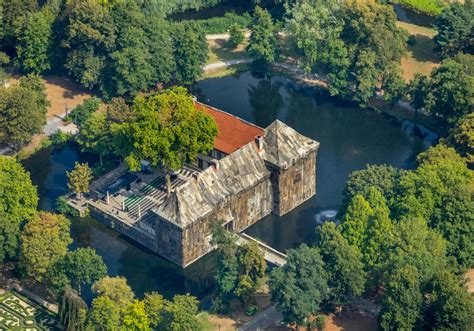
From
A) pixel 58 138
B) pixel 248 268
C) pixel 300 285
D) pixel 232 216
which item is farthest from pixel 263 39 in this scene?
pixel 300 285

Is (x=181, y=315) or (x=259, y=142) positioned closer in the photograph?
(x=181, y=315)

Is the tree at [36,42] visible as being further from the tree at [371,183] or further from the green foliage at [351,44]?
the tree at [371,183]

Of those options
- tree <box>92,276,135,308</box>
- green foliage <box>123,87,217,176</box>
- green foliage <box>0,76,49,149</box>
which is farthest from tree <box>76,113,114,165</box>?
tree <box>92,276,135,308</box>

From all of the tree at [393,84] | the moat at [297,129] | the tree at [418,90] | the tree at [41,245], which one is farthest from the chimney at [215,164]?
the tree at [393,84]

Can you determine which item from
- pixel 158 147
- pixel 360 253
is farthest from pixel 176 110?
pixel 360 253

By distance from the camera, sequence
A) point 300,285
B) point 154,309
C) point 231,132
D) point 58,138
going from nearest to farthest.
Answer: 1. point 154,309
2. point 300,285
3. point 231,132
4. point 58,138

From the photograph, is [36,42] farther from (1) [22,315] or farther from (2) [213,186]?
(1) [22,315]
